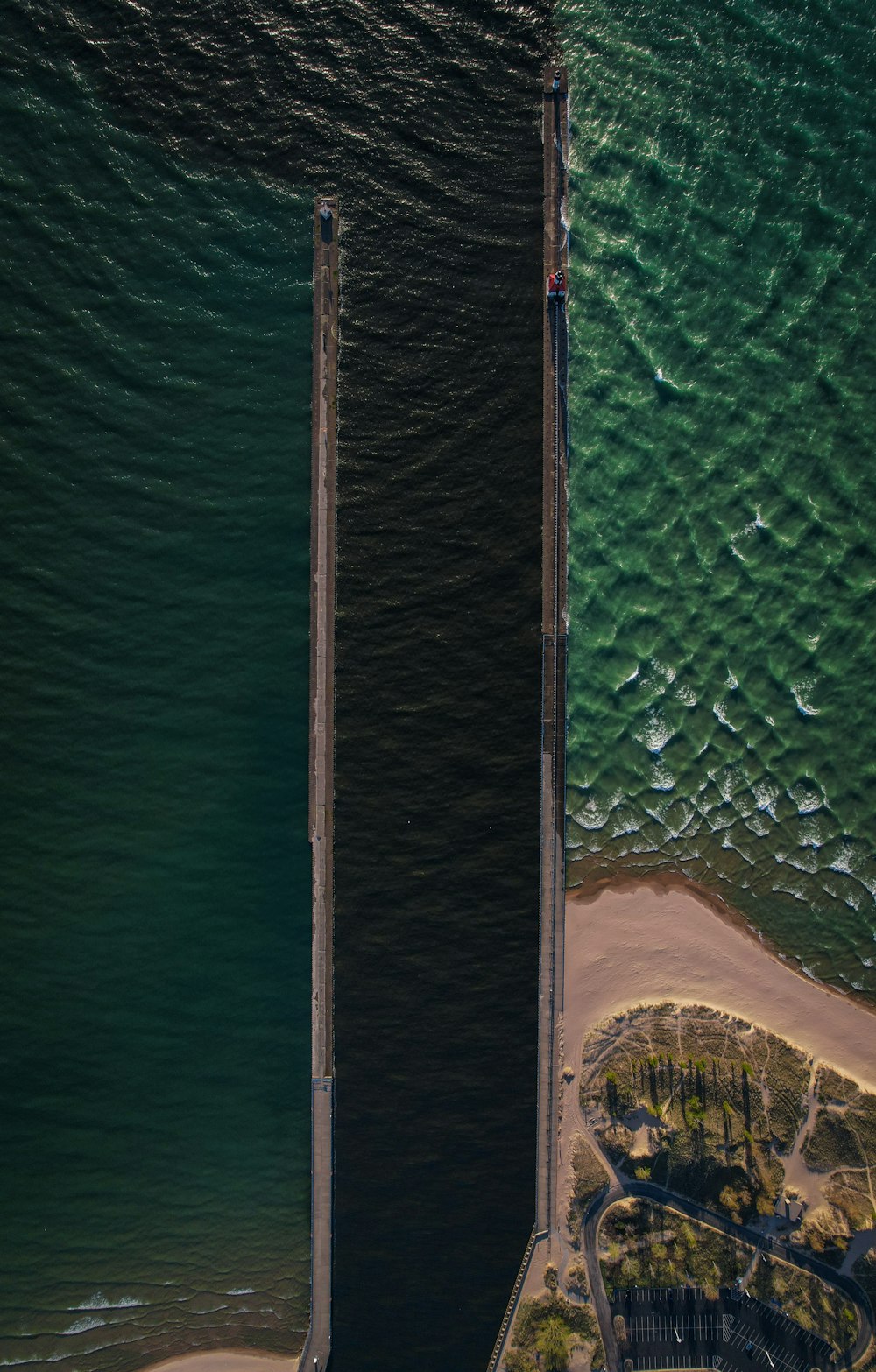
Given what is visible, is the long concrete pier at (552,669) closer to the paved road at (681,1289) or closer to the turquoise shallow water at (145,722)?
the paved road at (681,1289)

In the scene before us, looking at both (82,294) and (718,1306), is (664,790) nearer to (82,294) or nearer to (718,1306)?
(718,1306)

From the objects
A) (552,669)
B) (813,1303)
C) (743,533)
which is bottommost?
(813,1303)

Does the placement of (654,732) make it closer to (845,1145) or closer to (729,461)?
(729,461)

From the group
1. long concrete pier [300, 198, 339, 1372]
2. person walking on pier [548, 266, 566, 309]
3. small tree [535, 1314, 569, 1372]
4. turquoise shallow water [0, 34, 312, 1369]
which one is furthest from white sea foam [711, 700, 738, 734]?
small tree [535, 1314, 569, 1372]

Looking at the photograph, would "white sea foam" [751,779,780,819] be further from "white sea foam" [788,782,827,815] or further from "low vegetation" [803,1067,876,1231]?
"low vegetation" [803,1067,876,1231]

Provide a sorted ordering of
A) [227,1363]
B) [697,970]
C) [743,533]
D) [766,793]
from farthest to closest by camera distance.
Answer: [766,793] → [743,533] → [697,970] → [227,1363]

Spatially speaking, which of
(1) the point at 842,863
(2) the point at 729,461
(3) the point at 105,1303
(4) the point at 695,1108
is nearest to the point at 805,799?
(1) the point at 842,863

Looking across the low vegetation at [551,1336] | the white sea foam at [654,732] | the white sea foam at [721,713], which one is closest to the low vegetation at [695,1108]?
the low vegetation at [551,1336]
